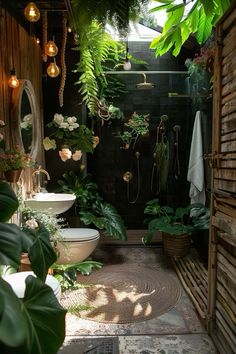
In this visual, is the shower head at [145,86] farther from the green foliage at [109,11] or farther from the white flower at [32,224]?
the white flower at [32,224]

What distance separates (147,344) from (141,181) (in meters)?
2.28

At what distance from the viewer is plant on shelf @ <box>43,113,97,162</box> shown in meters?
3.04

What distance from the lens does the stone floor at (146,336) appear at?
164 cm

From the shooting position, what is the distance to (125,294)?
237 cm

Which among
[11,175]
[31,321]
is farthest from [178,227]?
[31,321]

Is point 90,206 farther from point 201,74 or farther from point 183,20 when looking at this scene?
point 183,20

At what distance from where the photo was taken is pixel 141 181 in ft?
12.3

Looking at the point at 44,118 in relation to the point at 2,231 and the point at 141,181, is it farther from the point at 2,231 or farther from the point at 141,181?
the point at 2,231

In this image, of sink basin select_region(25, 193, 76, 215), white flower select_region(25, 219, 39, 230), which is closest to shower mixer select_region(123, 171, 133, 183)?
sink basin select_region(25, 193, 76, 215)

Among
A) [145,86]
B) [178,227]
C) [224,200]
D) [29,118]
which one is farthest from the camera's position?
[145,86]

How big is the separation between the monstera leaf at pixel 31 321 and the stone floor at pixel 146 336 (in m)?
0.99

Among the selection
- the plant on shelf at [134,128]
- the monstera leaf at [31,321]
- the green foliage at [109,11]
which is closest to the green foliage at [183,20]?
the green foliage at [109,11]

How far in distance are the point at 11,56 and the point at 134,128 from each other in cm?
181

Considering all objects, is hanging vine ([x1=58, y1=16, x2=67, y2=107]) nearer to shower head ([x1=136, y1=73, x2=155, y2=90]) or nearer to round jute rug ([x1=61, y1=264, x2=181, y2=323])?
shower head ([x1=136, y1=73, x2=155, y2=90])
